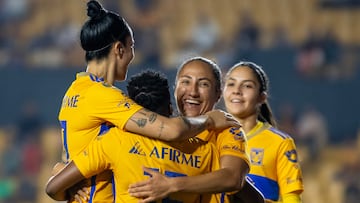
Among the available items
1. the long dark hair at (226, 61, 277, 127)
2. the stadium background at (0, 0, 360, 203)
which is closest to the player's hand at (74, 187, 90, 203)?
the long dark hair at (226, 61, 277, 127)

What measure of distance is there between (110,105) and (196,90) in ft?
2.19

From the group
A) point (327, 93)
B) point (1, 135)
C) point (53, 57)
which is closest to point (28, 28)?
point (53, 57)

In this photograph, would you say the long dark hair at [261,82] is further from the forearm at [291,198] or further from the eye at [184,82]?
the eye at [184,82]

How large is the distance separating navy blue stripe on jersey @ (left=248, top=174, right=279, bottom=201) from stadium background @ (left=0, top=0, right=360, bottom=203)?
246 inches

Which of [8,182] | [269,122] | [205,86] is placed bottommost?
[205,86]

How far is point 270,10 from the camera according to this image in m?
14.4

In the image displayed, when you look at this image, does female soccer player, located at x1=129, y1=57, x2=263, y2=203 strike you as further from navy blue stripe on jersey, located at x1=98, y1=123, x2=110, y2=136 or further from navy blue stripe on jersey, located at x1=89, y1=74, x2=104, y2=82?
navy blue stripe on jersey, located at x1=89, y1=74, x2=104, y2=82

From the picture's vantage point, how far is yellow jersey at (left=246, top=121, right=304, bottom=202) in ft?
16.8

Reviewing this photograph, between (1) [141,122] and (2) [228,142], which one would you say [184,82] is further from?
(1) [141,122]

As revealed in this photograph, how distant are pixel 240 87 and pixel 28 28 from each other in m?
9.13

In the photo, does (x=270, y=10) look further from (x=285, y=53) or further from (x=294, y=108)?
(x=294, y=108)

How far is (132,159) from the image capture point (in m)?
3.62

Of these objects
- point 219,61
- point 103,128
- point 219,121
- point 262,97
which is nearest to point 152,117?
point 103,128

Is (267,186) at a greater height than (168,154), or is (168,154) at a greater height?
(267,186)
